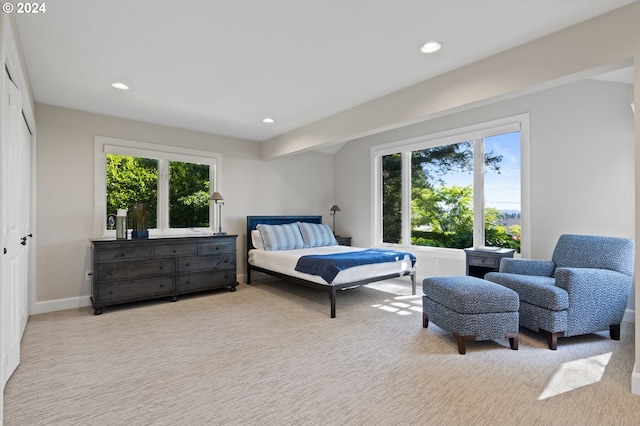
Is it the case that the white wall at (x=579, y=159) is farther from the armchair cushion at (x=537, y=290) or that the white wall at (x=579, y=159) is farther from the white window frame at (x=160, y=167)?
the white window frame at (x=160, y=167)

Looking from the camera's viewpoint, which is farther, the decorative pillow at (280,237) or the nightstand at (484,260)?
the decorative pillow at (280,237)

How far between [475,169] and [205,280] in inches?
165

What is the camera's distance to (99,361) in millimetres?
2598

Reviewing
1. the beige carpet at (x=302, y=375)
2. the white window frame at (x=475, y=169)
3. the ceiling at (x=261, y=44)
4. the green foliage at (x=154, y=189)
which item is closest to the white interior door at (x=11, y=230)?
the beige carpet at (x=302, y=375)

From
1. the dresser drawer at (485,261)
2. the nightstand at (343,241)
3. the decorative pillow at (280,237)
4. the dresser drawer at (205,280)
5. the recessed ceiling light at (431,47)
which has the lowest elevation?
the dresser drawer at (205,280)

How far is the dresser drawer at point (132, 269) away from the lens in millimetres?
3895

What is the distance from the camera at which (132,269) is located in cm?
409

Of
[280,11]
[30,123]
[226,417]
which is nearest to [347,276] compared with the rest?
[226,417]

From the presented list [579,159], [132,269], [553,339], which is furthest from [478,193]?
[132,269]

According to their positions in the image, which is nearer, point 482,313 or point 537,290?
point 482,313

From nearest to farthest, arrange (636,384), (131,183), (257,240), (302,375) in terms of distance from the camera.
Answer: (636,384)
(302,375)
(131,183)
(257,240)

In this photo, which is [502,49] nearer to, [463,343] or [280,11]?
[280,11]

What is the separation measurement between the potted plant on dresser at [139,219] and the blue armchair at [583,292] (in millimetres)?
4250

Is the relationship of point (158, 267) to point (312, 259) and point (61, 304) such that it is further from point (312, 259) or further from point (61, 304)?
point (312, 259)
